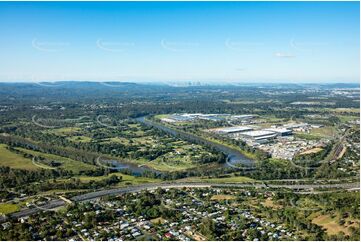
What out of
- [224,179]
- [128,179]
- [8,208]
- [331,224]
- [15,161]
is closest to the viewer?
[331,224]

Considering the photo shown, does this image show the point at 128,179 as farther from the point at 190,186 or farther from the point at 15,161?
the point at 15,161

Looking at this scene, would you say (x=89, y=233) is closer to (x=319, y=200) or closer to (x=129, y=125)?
(x=319, y=200)

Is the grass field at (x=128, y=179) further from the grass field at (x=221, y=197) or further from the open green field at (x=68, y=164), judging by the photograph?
the grass field at (x=221, y=197)

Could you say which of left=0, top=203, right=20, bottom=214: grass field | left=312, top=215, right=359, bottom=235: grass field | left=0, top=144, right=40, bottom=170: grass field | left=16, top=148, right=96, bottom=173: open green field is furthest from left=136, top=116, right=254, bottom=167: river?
left=0, top=203, right=20, bottom=214: grass field

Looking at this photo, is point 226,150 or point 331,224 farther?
point 226,150

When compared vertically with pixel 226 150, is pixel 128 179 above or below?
below

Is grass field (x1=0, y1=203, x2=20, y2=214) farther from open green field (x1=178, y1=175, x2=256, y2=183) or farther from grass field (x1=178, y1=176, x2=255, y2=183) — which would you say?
grass field (x1=178, y1=176, x2=255, y2=183)

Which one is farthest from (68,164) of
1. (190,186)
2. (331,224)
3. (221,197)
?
(331,224)

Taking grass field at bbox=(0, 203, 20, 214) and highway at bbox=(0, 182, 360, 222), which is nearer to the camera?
grass field at bbox=(0, 203, 20, 214)
